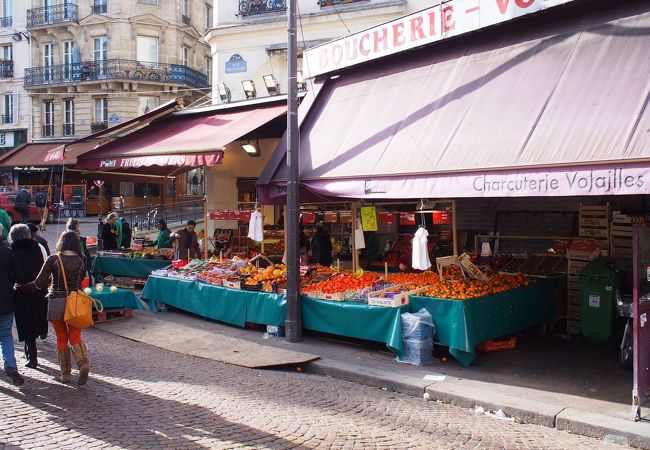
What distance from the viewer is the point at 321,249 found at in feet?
44.4

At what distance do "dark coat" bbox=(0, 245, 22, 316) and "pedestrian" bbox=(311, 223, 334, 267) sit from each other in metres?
7.38

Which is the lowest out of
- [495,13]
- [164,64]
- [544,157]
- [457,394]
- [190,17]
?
[457,394]

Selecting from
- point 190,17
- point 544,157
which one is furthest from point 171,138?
point 190,17

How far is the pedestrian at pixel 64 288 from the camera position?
6.79 m

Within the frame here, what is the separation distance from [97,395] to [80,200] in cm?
2813

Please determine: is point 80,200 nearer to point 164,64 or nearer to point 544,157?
point 164,64

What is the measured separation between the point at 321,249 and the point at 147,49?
1147 inches

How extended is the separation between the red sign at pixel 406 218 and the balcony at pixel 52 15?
104ft

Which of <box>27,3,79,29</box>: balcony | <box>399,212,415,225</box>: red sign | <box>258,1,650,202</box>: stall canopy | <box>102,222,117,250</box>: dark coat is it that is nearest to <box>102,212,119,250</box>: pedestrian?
<box>102,222,117,250</box>: dark coat

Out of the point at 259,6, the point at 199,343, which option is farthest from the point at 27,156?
the point at 199,343

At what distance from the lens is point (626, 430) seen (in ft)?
18.3

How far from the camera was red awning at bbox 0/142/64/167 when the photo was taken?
32.2 m

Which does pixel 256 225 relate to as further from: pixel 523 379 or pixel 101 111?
pixel 101 111

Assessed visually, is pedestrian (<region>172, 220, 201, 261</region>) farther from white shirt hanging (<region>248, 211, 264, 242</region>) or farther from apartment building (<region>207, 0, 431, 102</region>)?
apartment building (<region>207, 0, 431, 102</region>)
